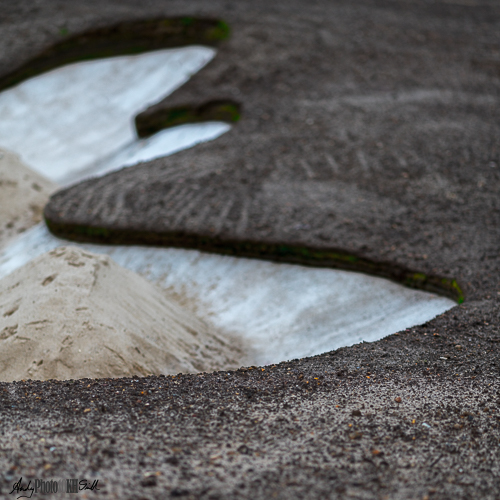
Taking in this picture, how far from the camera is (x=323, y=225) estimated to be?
786 cm

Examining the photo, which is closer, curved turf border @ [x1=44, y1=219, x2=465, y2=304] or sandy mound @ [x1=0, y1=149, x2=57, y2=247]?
curved turf border @ [x1=44, y1=219, x2=465, y2=304]

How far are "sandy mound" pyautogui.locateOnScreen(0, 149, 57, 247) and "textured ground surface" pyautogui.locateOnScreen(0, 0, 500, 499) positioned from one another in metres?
1.22

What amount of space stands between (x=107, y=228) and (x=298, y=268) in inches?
124

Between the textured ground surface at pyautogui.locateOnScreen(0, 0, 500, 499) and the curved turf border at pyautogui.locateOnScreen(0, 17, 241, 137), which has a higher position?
the curved turf border at pyautogui.locateOnScreen(0, 17, 241, 137)

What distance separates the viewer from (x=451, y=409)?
3.76 metres

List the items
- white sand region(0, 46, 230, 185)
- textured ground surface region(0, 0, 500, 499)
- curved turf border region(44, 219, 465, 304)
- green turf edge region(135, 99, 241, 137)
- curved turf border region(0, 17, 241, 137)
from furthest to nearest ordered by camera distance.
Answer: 1. curved turf border region(0, 17, 241, 137)
2. white sand region(0, 46, 230, 185)
3. green turf edge region(135, 99, 241, 137)
4. curved turf border region(44, 219, 465, 304)
5. textured ground surface region(0, 0, 500, 499)

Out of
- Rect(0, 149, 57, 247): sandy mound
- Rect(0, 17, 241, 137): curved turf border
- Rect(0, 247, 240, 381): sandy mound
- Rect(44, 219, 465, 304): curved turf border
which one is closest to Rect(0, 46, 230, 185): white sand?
Rect(0, 17, 241, 137): curved turf border

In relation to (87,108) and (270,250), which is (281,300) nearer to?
(270,250)

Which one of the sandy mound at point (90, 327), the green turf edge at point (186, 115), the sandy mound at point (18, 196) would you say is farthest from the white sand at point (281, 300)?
the green turf edge at point (186, 115)

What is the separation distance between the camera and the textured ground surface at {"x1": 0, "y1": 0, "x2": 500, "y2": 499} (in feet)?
10.2

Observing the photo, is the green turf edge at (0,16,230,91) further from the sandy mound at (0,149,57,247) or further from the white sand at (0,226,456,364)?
the white sand at (0,226,456,364)

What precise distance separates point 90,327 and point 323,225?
3.90 metres

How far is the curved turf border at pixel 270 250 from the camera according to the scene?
6.79 metres

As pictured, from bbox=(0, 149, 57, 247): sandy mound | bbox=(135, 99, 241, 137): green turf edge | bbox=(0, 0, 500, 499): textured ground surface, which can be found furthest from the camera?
bbox=(135, 99, 241, 137): green turf edge
